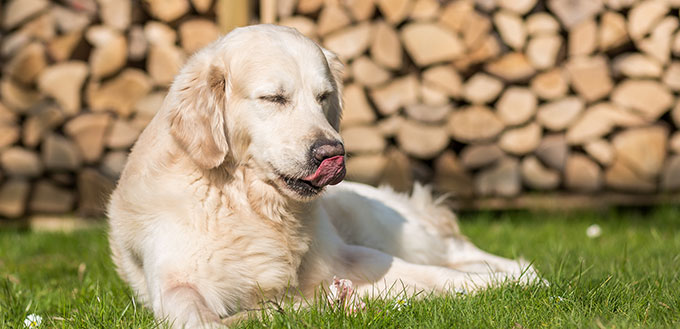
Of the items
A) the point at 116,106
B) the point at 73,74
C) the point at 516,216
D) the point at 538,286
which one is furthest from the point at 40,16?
the point at 538,286

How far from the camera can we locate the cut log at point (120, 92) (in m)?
4.82

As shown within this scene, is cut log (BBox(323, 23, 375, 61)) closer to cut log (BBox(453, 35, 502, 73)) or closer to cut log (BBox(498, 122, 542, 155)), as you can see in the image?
cut log (BBox(453, 35, 502, 73))

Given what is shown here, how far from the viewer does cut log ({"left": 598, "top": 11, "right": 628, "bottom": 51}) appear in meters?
4.72

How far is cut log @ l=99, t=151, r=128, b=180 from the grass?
0.65m

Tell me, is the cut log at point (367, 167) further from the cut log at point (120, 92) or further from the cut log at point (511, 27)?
the cut log at point (120, 92)

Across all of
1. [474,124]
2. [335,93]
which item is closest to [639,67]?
[474,124]

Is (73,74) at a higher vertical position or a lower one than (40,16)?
lower

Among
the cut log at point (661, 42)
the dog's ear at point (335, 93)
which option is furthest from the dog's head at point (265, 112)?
the cut log at point (661, 42)

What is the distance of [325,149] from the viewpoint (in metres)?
2.10

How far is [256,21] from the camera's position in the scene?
16.5ft

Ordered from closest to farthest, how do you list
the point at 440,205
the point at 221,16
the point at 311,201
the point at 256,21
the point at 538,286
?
1. the point at 538,286
2. the point at 311,201
3. the point at 440,205
4. the point at 221,16
5. the point at 256,21

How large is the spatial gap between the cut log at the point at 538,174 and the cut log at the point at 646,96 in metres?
0.70

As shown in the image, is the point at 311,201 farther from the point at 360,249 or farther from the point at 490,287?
the point at 490,287

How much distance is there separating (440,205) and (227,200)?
157 cm
